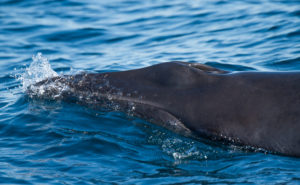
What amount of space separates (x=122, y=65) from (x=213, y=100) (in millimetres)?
5874

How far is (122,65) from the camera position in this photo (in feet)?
40.4

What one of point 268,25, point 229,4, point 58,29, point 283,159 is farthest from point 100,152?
point 229,4

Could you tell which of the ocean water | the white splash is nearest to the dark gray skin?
the ocean water

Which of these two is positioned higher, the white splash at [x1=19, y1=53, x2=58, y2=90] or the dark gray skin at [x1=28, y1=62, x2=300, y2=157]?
the white splash at [x1=19, y1=53, x2=58, y2=90]

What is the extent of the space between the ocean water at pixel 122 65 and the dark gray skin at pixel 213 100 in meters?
0.20

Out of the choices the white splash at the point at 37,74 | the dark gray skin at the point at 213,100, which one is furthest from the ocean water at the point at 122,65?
the dark gray skin at the point at 213,100

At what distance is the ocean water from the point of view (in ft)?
20.1

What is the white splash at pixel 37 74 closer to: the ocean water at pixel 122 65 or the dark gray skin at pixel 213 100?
the ocean water at pixel 122 65

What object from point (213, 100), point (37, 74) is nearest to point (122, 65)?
point (37, 74)

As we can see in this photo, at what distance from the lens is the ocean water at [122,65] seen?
6.12 m

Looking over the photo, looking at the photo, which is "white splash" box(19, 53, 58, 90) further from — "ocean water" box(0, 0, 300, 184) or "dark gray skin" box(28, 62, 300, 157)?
"dark gray skin" box(28, 62, 300, 157)

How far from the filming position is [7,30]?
17703 mm

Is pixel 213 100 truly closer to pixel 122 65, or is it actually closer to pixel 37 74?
pixel 37 74

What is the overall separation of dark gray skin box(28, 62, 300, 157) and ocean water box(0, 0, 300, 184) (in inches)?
7.9
